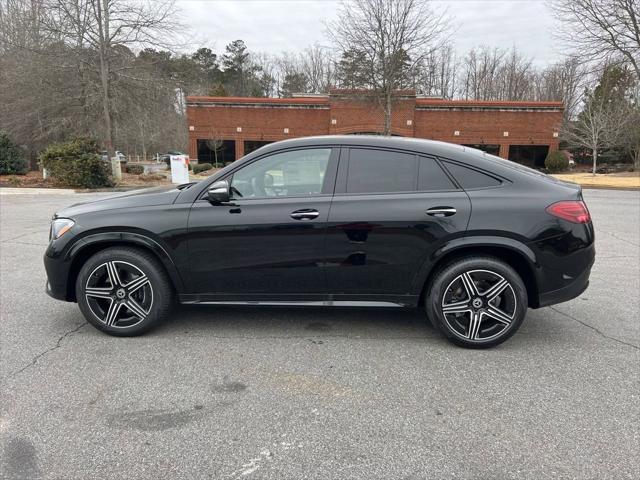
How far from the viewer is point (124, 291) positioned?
3822 millimetres

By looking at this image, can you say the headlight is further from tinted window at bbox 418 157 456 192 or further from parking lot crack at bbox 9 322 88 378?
tinted window at bbox 418 157 456 192

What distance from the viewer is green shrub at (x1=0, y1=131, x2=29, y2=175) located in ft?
71.4

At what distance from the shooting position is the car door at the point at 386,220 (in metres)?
3.58

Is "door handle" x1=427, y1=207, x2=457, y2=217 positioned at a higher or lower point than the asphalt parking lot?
higher

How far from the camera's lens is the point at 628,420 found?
2734mm

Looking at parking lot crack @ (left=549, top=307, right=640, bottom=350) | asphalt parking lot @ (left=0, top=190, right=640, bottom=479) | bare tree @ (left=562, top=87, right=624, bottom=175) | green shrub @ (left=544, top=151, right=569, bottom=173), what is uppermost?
bare tree @ (left=562, top=87, right=624, bottom=175)

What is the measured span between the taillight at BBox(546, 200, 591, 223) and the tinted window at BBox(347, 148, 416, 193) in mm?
1107

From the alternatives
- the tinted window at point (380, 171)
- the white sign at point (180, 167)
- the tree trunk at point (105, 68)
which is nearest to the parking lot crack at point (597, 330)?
the tinted window at point (380, 171)

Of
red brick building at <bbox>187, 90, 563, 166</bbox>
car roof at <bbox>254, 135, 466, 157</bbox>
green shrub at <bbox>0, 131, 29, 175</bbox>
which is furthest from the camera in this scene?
red brick building at <bbox>187, 90, 563, 166</bbox>

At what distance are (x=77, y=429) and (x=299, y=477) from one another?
54.5 inches

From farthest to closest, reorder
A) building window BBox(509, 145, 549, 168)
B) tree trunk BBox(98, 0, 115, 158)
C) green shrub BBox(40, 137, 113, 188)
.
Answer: building window BBox(509, 145, 549, 168), tree trunk BBox(98, 0, 115, 158), green shrub BBox(40, 137, 113, 188)

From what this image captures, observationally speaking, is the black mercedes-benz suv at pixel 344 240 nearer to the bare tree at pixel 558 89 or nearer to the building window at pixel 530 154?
the building window at pixel 530 154

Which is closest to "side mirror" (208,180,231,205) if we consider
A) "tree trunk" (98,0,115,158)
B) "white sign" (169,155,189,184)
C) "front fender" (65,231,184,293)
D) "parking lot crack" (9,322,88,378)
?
"front fender" (65,231,184,293)

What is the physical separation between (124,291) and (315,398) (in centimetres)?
194
